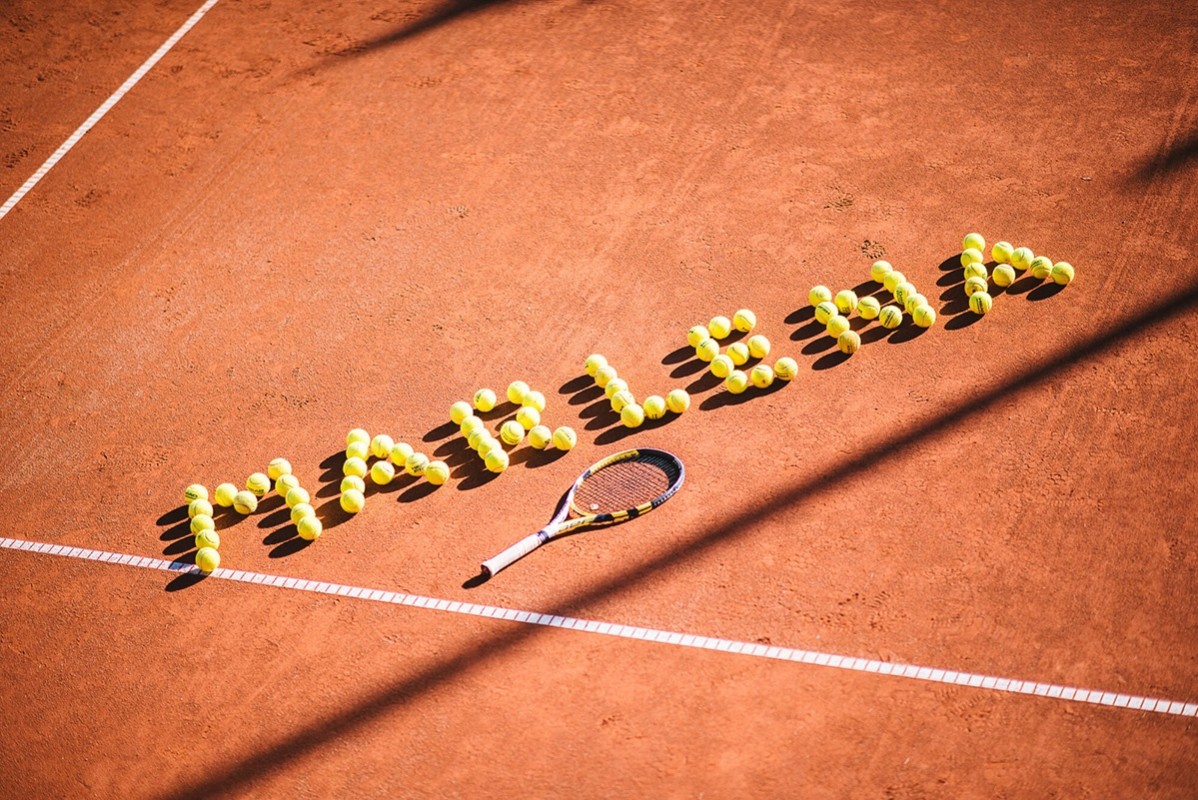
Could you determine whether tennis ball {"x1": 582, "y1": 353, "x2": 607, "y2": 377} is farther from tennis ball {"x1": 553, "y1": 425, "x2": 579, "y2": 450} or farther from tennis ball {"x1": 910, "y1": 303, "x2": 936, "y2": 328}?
tennis ball {"x1": 910, "y1": 303, "x2": 936, "y2": 328}

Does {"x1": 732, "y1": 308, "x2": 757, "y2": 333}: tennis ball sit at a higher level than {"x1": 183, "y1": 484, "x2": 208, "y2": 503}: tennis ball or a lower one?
lower

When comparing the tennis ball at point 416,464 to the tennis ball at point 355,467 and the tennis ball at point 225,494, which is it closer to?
the tennis ball at point 355,467

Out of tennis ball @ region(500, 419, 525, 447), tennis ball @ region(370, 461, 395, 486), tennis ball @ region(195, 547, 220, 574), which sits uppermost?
tennis ball @ region(195, 547, 220, 574)

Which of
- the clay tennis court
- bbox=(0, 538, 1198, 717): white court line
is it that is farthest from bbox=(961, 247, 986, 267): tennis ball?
bbox=(0, 538, 1198, 717): white court line

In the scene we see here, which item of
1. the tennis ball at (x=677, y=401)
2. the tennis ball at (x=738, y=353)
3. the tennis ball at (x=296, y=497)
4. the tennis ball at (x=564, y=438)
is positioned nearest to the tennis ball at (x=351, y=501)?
the tennis ball at (x=296, y=497)

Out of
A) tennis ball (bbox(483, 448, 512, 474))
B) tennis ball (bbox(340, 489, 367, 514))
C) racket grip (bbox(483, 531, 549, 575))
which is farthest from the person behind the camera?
tennis ball (bbox(483, 448, 512, 474))

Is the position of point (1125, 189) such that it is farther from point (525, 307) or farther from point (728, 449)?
point (525, 307)

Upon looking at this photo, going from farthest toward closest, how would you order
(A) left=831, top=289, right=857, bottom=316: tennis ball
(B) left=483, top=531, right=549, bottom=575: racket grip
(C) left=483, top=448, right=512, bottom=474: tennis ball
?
1. (A) left=831, top=289, right=857, bottom=316: tennis ball
2. (C) left=483, top=448, right=512, bottom=474: tennis ball
3. (B) left=483, top=531, right=549, bottom=575: racket grip

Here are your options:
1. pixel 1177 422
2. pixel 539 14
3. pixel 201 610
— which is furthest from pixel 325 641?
pixel 539 14
